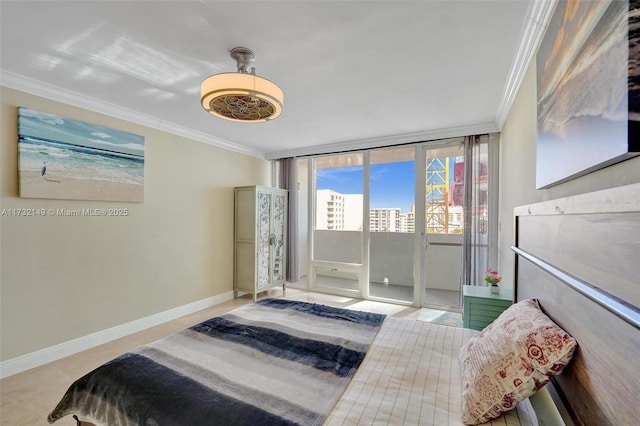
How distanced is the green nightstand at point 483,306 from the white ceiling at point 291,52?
5.97 feet

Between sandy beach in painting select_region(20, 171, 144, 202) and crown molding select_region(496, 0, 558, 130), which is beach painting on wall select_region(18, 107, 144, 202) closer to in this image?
sandy beach in painting select_region(20, 171, 144, 202)

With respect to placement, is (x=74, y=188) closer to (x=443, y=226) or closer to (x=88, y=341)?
(x=88, y=341)

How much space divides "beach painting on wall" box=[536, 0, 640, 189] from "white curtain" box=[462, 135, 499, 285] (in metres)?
2.25

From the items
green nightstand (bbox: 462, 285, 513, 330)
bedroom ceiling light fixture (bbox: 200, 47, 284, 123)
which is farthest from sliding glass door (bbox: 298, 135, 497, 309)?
bedroom ceiling light fixture (bbox: 200, 47, 284, 123)

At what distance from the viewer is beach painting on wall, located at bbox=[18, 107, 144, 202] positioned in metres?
2.35

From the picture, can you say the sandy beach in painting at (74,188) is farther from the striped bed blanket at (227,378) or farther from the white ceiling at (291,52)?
the striped bed blanket at (227,378)

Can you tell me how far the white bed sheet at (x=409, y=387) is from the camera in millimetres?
1032

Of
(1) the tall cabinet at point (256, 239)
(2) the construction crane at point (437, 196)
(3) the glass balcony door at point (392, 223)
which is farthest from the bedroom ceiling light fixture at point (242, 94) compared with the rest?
(2) the construction crane at point (437, 196)

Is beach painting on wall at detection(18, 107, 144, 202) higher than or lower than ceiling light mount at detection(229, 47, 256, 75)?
lower

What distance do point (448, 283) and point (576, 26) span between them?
3.39 metres

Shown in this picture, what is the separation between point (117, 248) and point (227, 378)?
2.53 metres

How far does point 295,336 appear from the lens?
1.73m

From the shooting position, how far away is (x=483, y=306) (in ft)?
7.48

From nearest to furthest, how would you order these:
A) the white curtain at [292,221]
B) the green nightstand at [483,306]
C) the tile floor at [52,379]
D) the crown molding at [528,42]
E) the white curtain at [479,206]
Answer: the crown molding at [528,42]
the tile floor at [52,379]
the green nightstand at [483,306]
the white curtain at [479,206]
the white curtain at [292,221]
